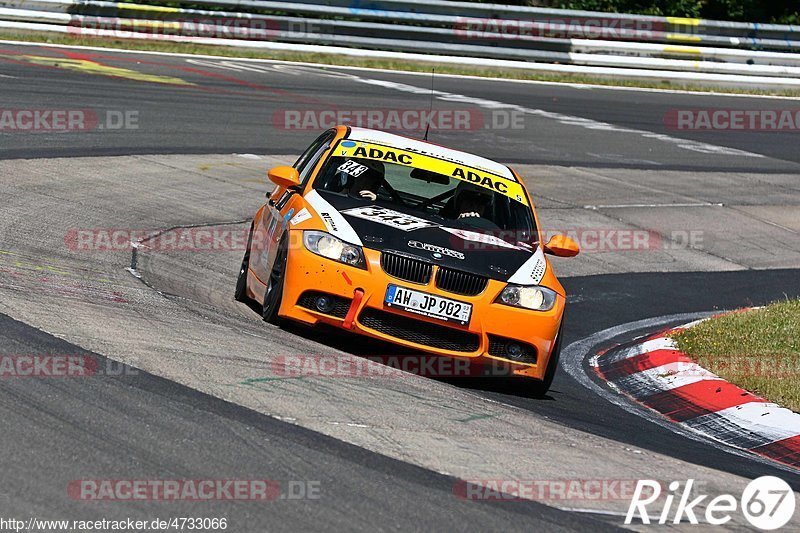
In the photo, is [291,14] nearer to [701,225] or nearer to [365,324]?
[701,225]

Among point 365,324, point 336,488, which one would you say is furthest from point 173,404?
point 365,324

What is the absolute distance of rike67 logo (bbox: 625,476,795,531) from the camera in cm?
511

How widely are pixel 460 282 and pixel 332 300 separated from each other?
0.78m

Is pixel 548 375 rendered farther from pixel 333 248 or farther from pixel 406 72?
pixel 406 72

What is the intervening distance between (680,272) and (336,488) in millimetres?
9363

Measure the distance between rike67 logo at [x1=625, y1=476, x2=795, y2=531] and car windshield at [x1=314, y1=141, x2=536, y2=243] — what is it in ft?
10.8

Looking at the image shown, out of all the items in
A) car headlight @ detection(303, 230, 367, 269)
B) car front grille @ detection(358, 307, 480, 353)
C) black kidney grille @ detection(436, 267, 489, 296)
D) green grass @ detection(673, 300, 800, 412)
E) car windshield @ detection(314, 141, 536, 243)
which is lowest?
green grass @ detection(673, 300, 800, 412)

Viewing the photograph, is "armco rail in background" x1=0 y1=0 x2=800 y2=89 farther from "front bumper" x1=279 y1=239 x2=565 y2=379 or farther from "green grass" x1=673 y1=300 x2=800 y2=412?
"front bumper" x1=279 y1=239 x2=565 y2=379

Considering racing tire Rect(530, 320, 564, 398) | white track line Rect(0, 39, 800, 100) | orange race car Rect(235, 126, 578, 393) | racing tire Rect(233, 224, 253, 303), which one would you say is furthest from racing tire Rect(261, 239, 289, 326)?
white track line Rect(0, 39, 800, 100)

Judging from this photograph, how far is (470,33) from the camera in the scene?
84.4 ft

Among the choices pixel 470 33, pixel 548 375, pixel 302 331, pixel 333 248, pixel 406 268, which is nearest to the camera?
pixel 406 268

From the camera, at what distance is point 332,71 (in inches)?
920

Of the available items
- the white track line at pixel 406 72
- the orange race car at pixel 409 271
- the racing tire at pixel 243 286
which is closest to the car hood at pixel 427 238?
the orange race car at pixel 409 271

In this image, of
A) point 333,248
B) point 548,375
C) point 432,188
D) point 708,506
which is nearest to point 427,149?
point 432,188
